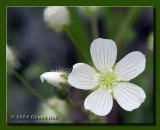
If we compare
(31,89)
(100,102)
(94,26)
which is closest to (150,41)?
(94,26)

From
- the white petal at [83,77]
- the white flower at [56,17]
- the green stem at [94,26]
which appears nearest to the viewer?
the white petal at [83,77]

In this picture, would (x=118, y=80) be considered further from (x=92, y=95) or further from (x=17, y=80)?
(x=17, y=80)

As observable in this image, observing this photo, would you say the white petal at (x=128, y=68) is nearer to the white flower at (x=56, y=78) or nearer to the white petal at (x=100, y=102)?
the white petal at (x=100, y=102)

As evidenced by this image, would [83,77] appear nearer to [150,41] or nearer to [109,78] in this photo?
[109,78]

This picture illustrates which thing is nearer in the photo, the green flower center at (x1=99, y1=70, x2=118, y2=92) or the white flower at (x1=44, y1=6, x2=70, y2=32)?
the green flower center at (x1=99, y1=70, x2=118, y2=92)

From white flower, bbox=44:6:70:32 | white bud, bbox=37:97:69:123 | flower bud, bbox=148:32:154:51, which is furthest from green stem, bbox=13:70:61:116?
flower bud, bbox=148:32:154:51

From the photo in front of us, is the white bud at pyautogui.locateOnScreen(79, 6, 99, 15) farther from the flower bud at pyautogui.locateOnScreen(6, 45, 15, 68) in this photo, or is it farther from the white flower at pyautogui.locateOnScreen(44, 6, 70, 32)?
the flower bud at pyautogui.locateOnScreen(6, 45, 15, 68)

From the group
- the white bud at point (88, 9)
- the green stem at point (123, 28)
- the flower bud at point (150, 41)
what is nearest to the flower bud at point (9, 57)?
the white bud at point (88, 9)
